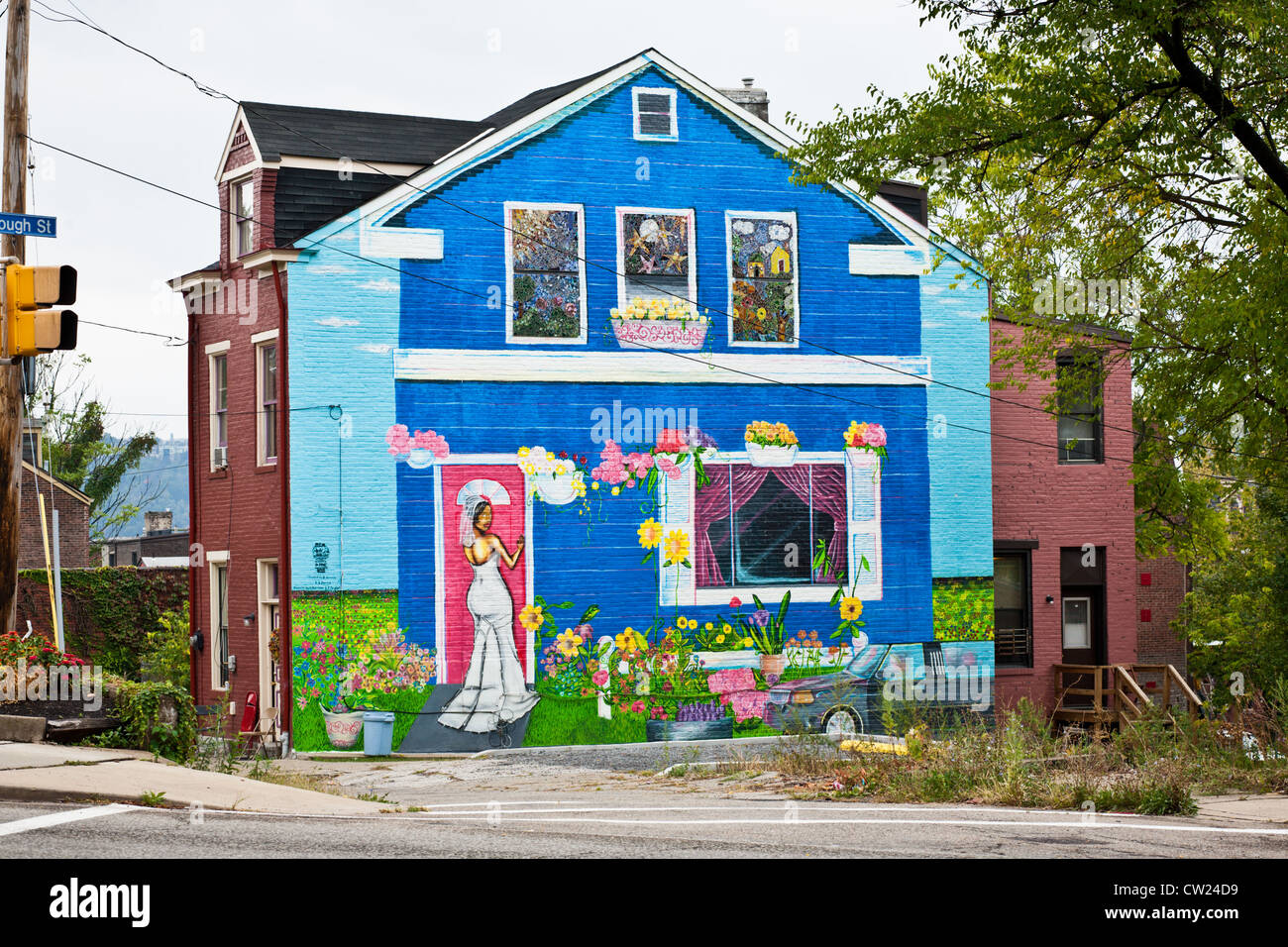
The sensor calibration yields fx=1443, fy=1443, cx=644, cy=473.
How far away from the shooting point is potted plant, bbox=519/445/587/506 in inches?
932

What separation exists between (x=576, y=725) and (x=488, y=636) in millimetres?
2079

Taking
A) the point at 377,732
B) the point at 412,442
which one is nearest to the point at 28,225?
the point at 412,442

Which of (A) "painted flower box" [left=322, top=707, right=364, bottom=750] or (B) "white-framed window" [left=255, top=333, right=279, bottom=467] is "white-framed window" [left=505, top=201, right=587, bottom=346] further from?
(A) "painted flower box" [left=322, top=707, right=364, bottom=750]

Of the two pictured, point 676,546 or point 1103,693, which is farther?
point 1103,693

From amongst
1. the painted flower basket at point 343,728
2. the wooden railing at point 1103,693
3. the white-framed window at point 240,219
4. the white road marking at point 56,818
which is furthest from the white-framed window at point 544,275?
the white road marking at point 56,818

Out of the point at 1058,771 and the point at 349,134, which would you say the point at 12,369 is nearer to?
the point at 349,134

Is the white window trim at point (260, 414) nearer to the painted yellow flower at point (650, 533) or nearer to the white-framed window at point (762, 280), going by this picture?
the painted yellow flower at point (650, 533)

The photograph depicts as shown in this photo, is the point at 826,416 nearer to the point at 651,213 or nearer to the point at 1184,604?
the point at 651,213

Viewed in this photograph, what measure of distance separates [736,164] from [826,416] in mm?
4691

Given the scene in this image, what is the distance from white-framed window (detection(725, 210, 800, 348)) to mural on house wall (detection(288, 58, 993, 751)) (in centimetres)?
4

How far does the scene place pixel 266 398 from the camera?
2409cm

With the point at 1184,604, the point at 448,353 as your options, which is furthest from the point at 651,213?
the point at 1184,604

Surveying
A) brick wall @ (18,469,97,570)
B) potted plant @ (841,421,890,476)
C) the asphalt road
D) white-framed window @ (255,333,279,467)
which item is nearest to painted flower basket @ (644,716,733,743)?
potted plant @ (841,421,890,476)
